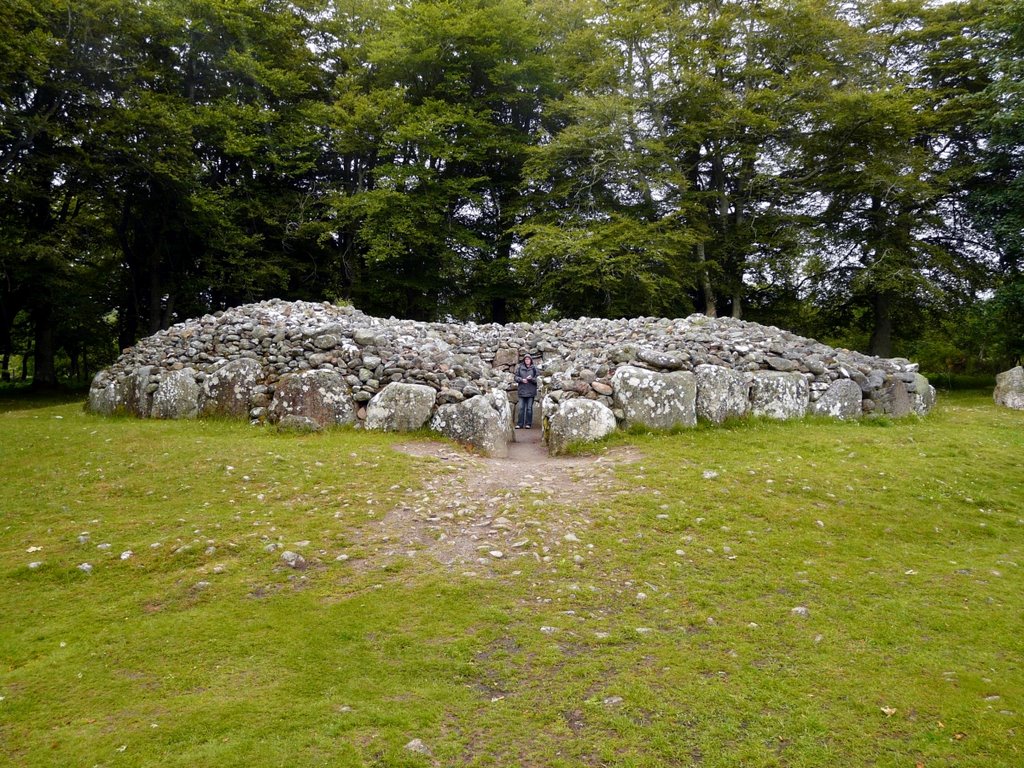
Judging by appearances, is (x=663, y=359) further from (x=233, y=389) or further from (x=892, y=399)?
(x=233, y=389)

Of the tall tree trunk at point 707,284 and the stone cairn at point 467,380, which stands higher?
the tall tree trunk at point 707,284

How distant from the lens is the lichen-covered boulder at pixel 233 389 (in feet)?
48.8

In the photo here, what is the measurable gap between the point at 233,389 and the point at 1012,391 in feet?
76.1

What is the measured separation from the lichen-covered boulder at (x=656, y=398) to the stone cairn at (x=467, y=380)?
24 millimetres

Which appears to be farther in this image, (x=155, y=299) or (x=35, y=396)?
(x=155, y=299)

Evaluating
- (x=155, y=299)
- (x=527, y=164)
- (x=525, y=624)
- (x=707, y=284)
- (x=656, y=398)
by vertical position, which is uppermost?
(x=527, y=164)

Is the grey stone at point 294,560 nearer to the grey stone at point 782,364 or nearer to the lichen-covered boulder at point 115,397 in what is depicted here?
the lichen-covered boulder at point 115,397

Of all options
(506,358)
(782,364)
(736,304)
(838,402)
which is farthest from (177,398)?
(736,304)

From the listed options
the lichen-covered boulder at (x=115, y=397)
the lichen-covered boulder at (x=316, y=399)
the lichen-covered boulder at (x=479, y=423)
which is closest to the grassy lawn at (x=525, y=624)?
the lichen-covered boulder at (x=479, y=423)

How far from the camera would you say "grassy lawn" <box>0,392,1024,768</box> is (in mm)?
4375

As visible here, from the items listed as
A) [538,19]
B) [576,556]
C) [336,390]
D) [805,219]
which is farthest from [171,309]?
[805,219]

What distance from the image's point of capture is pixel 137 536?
7.98 m

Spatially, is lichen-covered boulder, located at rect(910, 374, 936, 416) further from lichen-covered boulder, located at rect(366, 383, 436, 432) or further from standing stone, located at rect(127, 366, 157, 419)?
standing stone, located at rect(127, 366, 157, 419)

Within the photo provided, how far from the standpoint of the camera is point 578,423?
1313 cm
